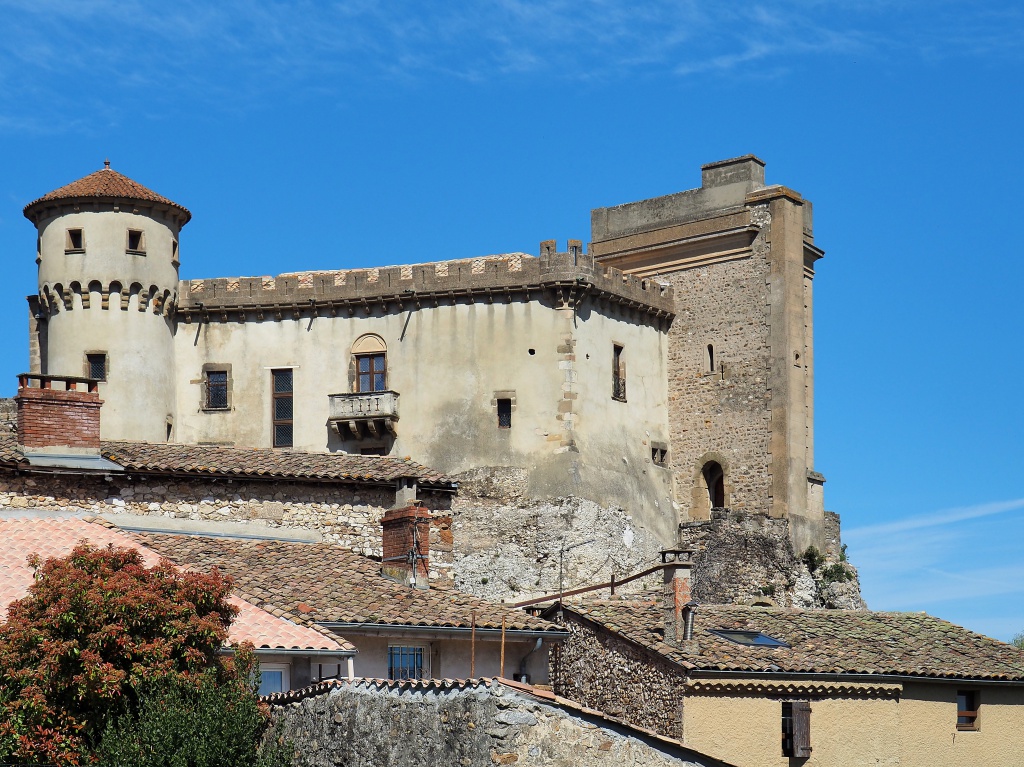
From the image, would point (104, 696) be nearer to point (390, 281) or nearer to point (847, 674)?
point (847, 674)

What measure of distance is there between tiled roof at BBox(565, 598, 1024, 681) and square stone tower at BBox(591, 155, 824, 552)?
46.3ft

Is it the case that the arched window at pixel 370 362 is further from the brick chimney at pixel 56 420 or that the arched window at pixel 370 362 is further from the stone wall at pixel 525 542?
the brick chimney at pixel 56 420

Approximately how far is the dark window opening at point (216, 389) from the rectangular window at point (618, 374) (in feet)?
34.9

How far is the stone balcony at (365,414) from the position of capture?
48.0 m

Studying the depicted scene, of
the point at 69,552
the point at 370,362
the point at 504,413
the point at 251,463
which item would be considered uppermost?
the point at 370,362

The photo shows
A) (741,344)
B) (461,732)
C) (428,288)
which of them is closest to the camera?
(461,732)

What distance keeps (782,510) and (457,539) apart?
9010 millimetres

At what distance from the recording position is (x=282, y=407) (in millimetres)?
49562

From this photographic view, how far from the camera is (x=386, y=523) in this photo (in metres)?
31.3

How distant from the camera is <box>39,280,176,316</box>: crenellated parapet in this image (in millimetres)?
47531

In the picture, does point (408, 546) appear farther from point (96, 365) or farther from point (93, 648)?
point (96, 365)

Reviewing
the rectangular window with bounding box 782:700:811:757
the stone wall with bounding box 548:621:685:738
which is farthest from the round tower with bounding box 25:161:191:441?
the rectangular window with bounding box 782:700:811:757

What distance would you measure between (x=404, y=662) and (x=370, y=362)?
22189mm

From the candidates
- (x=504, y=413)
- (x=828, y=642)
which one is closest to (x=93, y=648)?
(x=828, y=642)
